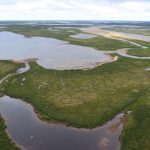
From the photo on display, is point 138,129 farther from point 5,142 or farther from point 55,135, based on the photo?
point 5,142

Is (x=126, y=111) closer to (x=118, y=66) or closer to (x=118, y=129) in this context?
(x=118, y=129)

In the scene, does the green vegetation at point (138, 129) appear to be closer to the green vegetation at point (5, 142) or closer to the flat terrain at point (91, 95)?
the flat terrain at point (91, 95)

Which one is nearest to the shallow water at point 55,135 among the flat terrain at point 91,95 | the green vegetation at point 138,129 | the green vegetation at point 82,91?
the green vegetation at point 138,129

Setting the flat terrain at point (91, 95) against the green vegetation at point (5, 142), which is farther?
the flat terrain at point (91, 95)

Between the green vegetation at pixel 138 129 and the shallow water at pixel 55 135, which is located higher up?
the green vegetation at pixel 138 129

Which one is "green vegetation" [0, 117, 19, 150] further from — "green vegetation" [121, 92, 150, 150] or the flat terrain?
"green vegetation" [121, 92, 150, 150]

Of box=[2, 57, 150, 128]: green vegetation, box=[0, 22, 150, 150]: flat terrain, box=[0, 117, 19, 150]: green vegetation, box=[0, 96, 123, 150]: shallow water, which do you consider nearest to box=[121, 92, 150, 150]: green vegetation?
box=[0, 22, 150, 150]: flat terrain

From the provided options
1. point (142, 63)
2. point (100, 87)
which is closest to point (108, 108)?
point (100, 87)

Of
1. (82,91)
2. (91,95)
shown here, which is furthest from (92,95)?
(82,91)
